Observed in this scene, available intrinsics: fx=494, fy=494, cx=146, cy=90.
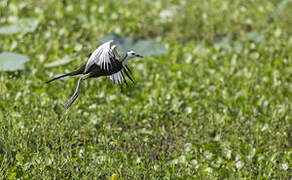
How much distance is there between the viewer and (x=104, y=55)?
2400mm

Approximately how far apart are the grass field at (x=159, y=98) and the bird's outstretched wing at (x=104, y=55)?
0.14 m

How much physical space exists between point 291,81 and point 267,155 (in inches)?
49.4

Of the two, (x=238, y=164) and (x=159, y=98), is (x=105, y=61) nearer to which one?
(x=238, y=164)

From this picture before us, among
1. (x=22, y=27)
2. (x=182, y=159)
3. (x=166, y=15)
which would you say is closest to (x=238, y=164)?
(x=182, y=159)

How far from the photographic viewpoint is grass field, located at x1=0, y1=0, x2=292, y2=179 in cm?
262

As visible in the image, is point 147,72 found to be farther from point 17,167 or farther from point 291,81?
point 17,167

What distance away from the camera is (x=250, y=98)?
3545mm

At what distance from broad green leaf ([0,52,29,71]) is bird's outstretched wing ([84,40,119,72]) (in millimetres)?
1409

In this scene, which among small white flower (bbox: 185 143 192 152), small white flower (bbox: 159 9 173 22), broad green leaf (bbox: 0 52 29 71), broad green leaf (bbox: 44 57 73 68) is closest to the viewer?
small white flower (bbox: 185 143 192 152)

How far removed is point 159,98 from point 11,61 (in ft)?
3.85

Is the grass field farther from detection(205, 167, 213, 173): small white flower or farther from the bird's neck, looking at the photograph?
the bird's neck

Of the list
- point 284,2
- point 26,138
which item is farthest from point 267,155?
point 284,2

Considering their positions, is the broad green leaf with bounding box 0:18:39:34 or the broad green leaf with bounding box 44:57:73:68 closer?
the broad green leaf with bounding box 44:57:73:68

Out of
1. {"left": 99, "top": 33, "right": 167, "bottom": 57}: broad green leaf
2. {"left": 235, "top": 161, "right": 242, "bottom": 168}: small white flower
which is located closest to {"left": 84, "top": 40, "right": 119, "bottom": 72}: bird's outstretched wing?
{"left": 235, "top": 161, "right": 242, "bottom": 168}: small white flower
